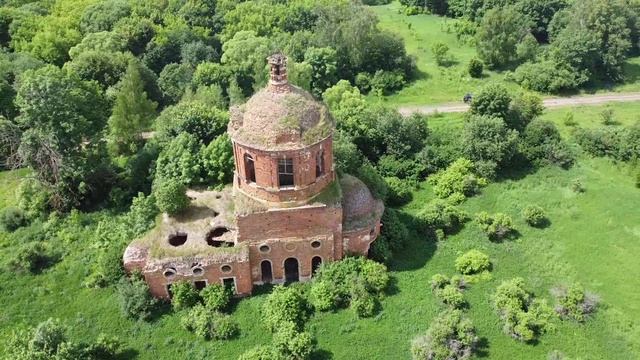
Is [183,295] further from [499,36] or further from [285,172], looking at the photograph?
[499,36]

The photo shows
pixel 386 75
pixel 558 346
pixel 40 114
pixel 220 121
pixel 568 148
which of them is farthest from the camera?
pixel 386 75

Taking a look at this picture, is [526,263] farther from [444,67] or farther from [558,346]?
[444,67]

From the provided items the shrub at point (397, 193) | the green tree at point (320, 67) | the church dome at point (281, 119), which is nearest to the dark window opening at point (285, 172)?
the church dome at point (281, 119)

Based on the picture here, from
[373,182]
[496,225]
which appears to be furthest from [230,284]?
[496,225]

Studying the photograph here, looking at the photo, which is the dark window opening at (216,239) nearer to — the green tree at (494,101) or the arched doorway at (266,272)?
the arched doorway at (266,272)

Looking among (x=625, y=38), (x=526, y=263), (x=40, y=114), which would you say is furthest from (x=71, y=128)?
(x=625, y=38)

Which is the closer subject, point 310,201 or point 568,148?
point 310,201

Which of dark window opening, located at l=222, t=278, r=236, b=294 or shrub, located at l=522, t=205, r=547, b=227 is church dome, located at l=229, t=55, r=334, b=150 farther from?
shrub, located at l=522, t=205, r=547, b=227
